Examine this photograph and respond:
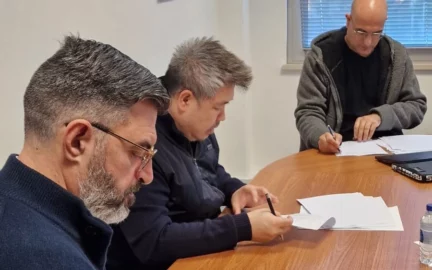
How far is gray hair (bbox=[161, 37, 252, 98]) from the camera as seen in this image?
1558 millimetres

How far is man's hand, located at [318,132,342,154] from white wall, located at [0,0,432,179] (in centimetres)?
88

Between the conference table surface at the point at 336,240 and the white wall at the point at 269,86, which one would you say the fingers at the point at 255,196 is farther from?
the white wall at the point at 269,86

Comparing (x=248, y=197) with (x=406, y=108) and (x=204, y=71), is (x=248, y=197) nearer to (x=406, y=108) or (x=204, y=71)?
(x=204, y=71)

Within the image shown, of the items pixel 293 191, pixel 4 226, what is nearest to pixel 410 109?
pixel 293 191

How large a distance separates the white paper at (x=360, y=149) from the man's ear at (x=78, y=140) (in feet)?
4.96

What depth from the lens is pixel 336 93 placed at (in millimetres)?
2656

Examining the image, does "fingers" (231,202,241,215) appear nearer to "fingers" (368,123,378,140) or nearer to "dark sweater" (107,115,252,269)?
"dark sweater" (107,115,252,269)

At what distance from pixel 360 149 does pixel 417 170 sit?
15.7 inches

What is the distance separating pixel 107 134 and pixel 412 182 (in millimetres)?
1297

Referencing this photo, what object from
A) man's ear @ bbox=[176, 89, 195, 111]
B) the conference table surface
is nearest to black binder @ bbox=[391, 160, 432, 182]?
the conference table surface

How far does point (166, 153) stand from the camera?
5.03 feet

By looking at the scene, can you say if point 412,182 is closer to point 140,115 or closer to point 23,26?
point 140,115

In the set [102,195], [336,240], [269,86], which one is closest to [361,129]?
[336,240]

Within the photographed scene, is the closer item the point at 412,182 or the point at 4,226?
the point at 4,226
